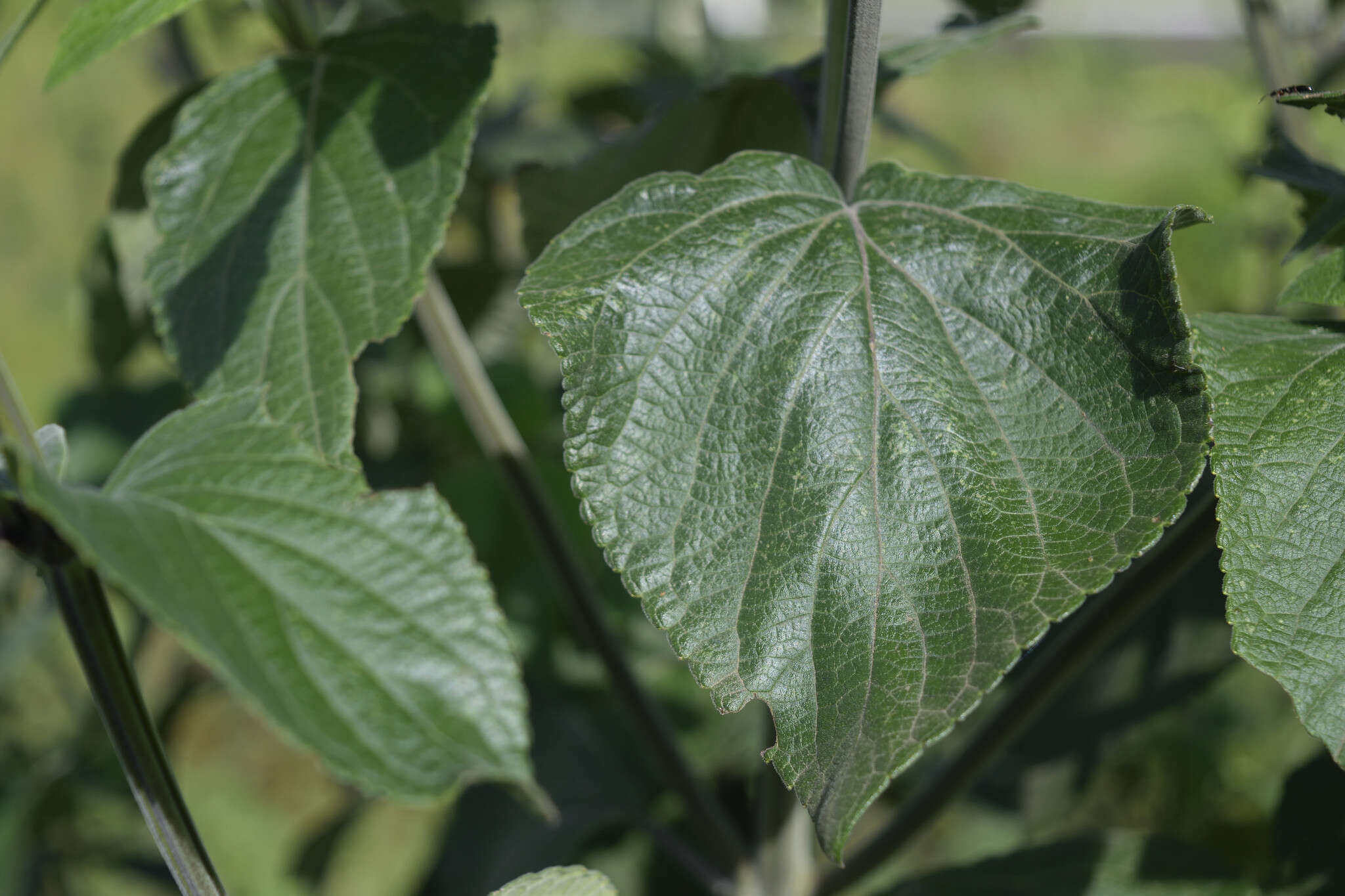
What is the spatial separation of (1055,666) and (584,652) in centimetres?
38

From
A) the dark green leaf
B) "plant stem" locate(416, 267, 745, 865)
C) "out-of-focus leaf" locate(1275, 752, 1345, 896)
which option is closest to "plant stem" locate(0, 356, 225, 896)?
"plant stem" locate(416, 267, 745, 865)

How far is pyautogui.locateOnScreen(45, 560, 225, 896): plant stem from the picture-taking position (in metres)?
0.30

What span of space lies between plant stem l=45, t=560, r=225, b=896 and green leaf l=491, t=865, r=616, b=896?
0.09 metres

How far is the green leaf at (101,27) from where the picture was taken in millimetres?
357

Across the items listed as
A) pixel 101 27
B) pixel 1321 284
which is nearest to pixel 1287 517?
pixel 1321 284

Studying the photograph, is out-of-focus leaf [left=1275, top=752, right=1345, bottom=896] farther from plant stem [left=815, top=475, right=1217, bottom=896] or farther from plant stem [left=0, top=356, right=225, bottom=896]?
plant stem [left=0, top=356, right=225, bottom=896]

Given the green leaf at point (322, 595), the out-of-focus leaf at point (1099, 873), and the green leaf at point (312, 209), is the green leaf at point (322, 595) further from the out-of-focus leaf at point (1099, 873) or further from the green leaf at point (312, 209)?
the out-of-focus leaf at point (1099, 873)

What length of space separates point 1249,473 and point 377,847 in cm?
156

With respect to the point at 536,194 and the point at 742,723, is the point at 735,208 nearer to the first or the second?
the point at 536,194

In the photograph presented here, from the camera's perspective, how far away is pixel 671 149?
21.3 inches

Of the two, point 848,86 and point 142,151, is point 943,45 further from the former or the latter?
point 142,151

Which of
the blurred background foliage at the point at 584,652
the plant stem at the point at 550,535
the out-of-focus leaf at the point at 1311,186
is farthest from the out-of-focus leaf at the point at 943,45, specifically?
the plant stem at the point at 550,535

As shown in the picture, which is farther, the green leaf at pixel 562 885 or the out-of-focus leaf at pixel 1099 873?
the out-of-focus leaf at pixel 1099 873

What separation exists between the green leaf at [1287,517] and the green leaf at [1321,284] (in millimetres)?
25
